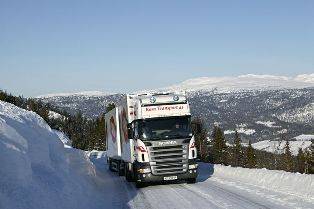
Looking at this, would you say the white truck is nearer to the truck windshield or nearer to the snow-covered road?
the truck windshield

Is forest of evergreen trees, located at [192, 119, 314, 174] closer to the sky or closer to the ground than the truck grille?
closer to the ground

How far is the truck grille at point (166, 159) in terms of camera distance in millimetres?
21156

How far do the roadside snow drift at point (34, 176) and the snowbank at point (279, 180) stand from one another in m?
6.72

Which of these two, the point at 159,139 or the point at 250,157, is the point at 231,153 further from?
the point at 159,139

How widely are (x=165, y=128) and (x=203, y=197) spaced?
18.3 ft

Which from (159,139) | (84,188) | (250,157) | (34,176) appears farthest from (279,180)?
(250,157)

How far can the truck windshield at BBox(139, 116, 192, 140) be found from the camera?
2139cm

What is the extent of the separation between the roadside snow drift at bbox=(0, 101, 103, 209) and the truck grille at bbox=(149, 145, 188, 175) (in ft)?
9.85

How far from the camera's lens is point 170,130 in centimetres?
2159

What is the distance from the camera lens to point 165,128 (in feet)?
71.1

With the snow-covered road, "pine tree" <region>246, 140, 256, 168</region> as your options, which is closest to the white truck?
the snow-covered road

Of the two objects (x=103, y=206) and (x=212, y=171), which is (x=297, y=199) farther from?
(x=212, y=171)

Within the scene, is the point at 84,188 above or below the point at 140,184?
above

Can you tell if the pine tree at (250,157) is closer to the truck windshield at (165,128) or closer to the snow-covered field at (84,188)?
the snow-covered field at (84,188)
